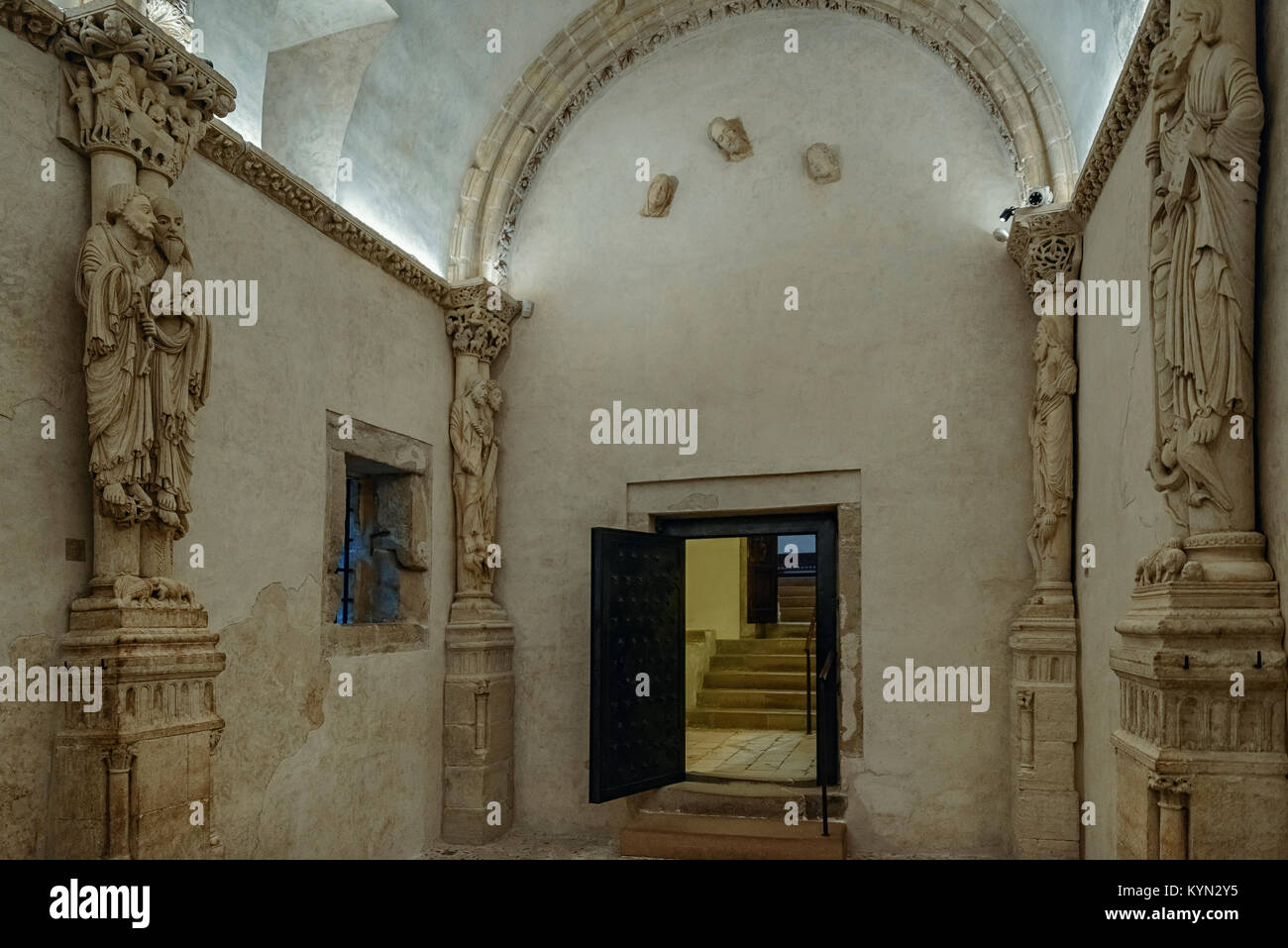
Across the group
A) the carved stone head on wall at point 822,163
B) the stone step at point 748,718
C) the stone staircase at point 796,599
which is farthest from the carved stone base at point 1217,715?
the stone staircase at point 796,599

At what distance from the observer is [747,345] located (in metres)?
6.53

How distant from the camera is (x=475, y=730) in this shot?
6.45 meters

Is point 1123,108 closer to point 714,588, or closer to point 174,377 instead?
point 174,377

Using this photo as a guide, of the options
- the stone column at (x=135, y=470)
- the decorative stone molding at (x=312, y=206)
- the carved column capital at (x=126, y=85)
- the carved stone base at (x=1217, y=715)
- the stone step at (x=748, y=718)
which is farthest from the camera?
the stone step at (x=748, y=718)

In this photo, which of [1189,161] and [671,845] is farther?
[671,845]

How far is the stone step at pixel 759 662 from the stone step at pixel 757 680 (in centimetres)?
10

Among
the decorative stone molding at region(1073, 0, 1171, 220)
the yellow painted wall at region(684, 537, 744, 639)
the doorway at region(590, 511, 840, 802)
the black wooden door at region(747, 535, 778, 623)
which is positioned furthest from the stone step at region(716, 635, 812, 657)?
the decorative stone molding at region(1073, 0, 1171, 220)

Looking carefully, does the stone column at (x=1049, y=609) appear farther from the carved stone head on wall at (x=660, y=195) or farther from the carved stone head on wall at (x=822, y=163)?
the carved stone head on wall at (x=660, y=195)

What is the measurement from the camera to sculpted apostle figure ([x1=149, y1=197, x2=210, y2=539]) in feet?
13.3

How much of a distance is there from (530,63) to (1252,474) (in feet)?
18.0

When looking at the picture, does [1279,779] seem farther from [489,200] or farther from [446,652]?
[489,200]

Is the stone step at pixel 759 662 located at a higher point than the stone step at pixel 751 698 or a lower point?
higher

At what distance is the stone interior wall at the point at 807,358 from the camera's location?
593 cm

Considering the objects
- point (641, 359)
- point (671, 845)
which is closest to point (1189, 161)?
point (641, 359)
